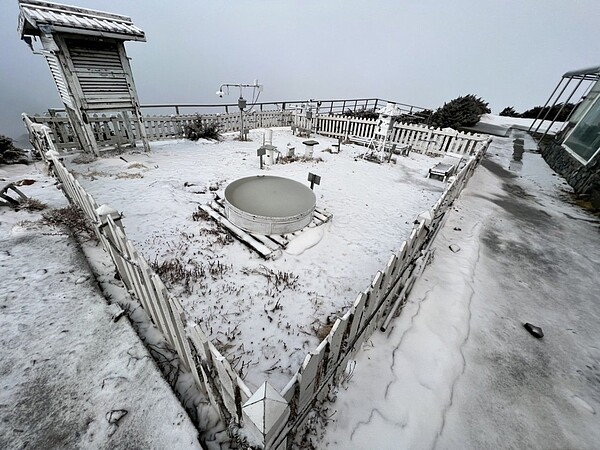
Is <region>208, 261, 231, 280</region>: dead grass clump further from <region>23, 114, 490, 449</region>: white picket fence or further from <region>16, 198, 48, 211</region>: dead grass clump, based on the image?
<region>16, 198, 48, 211</region>: dead grass clump

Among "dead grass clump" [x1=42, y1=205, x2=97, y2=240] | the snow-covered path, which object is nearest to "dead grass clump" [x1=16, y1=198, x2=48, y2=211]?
"dead grass clump" [x1=42, y1=205, x2=97, y2=240]

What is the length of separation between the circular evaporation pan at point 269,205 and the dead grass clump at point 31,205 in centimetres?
329

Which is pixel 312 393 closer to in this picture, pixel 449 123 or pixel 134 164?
pixel 134 164

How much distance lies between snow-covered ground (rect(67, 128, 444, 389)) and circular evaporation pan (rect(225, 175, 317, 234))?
417 millimetres

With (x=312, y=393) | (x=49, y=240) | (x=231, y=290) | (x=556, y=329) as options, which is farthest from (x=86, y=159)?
(x=556, y=329)

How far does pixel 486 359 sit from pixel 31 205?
7421mm

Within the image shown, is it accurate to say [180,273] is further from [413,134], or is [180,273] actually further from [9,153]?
[413,134]

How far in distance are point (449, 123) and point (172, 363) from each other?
60.6 ft

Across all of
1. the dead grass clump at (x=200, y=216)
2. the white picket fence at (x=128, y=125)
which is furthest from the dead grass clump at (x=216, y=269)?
the white picket fence at (x=128, y=125)

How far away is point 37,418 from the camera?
178 cm

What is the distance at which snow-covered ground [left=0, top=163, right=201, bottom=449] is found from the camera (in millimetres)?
1721

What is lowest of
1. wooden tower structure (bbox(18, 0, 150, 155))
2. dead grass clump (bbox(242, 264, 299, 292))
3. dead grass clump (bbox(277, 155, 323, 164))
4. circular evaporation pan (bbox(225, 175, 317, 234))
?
dead grass clump (bbox(242, 264, 299, 292))

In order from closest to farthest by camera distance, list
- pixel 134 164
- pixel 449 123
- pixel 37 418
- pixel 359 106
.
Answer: pixel 37 418
pixel 134 164
pixel 449 123
pixel 359 106

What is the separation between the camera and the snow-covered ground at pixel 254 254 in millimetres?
2996
